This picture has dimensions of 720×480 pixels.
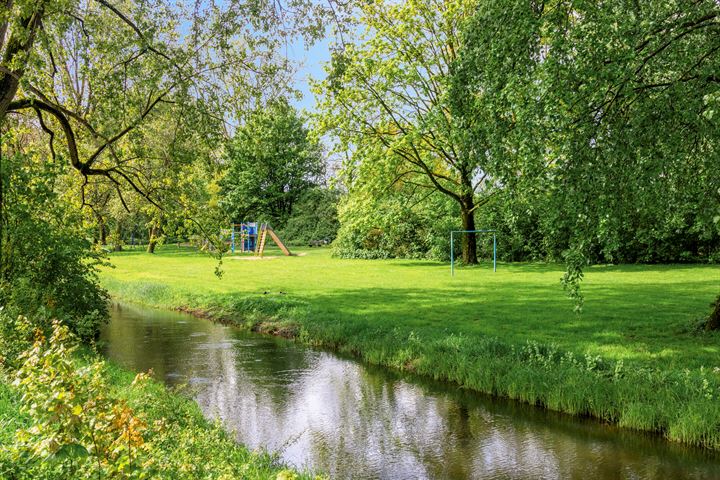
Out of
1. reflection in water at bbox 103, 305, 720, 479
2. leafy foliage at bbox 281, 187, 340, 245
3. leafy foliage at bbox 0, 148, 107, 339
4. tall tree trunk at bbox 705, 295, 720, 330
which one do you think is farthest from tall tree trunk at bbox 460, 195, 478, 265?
leafy foliage at bbox 281, 187, 340, 245

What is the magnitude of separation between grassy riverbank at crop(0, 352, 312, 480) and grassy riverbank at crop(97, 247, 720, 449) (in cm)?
494

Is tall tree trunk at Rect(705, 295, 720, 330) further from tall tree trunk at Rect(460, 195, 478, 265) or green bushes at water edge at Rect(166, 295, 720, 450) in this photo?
tall tree trunk at Rect(460, 195, 478, 265)

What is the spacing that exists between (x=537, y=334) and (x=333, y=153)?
17320mm

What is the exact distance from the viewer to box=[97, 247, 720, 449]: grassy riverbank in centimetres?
899

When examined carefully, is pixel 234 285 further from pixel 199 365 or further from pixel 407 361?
pixel 407 361

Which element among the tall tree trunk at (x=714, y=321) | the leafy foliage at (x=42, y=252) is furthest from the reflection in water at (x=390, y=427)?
the tall tree trunk at (x=714, y=321)

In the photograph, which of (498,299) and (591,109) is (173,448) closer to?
(591,109)

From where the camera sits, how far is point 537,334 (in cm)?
1271

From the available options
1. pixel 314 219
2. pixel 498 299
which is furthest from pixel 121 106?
pixel 314 219

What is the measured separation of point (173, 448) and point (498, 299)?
1321cm

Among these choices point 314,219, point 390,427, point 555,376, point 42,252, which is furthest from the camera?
point 314,219

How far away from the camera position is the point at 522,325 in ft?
45.0

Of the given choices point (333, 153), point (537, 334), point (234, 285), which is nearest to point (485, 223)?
point (333, 153)

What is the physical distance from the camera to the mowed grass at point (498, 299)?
38.7ft
